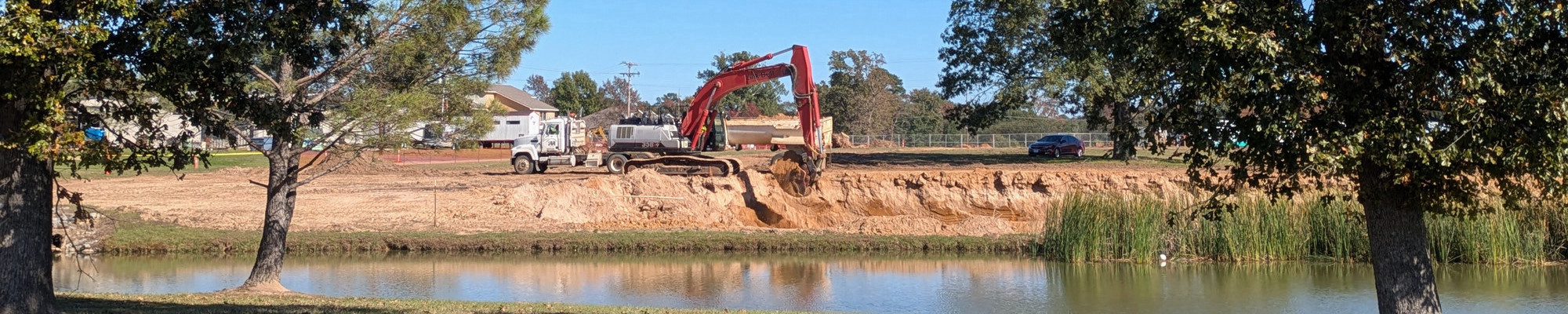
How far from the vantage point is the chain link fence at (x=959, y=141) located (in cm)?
6769

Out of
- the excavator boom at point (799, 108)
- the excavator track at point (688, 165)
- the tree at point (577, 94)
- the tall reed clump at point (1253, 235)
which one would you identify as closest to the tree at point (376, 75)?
the tall reed clump at point (1253, 235)

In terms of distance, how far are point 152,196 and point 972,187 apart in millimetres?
19474

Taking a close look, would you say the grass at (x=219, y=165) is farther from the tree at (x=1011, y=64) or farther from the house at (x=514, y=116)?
the tree at (x=1011, y=64)

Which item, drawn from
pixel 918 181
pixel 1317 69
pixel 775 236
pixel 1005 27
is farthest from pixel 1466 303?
pixel 1005 27

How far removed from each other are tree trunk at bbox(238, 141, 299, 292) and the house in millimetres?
2465

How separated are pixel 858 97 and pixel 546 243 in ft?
192

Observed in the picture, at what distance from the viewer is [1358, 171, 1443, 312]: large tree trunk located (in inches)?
330

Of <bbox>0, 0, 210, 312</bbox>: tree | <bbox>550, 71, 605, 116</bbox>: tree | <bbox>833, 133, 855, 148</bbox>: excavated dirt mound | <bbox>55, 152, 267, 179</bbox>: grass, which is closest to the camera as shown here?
<bbox>0, 0, 210, 312</bbox>: tree

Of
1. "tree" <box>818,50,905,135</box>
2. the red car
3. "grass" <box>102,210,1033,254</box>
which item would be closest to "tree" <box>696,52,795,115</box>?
"tree" <box>818,50,905,135</box>

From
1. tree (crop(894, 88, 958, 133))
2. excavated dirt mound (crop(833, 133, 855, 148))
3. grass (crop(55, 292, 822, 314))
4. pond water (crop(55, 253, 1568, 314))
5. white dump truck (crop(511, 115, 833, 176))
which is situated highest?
tree (crop(894, 88, 958, 133))

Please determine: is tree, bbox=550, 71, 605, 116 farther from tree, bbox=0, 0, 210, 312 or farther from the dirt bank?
tree, bbox=0, 0, 210, 312

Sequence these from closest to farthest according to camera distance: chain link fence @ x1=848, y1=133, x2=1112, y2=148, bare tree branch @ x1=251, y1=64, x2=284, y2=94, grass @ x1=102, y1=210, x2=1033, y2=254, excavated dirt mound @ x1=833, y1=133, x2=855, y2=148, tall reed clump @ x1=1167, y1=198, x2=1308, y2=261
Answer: bare tree branch @ x1=251, y1=64, x2=284, y2=94
tall reed clump @ x1=1167, y1=198, x2=1308, y2=261
grass @ x1=102, y1=210, x2=1033, y2=254
excavated dirt mound @ x1=833, y1=133, x2=855, y2=148
chain link fence @ x1=848, y1=133, x2=1112, y2=148

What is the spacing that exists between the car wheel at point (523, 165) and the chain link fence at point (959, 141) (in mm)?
31532

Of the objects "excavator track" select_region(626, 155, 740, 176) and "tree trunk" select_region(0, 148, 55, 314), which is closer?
"tree trunk" select_region(0, 148, 55, 314)
